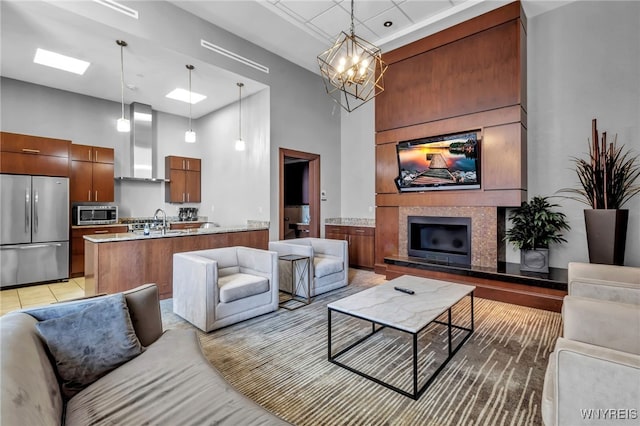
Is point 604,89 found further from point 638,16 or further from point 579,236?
point 579,236

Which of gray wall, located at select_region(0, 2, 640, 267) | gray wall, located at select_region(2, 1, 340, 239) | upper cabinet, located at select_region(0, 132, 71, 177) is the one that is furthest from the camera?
upper cabinet, located at select_region(0, 132, 71, 177)

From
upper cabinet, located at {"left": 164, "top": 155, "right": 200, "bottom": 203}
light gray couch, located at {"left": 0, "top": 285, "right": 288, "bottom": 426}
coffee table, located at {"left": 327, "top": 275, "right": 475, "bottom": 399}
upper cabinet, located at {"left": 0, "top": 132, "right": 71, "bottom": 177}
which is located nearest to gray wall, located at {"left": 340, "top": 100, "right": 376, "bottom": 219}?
coffee table, located at {"left": 327, "top": 275, "right": 475, "bottom": 399}

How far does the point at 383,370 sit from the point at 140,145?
6614 millimetres

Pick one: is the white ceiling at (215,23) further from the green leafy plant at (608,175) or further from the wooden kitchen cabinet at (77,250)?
the wooden kitchen cabinet at (77,250)

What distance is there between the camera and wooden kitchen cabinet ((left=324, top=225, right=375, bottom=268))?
19.1 ft

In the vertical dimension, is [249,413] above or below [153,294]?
below

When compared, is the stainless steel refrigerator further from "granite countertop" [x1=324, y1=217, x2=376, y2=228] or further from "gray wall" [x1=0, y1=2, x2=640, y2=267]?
"granite countertop" [x1=324, y1=217, x2=376, y2=228]

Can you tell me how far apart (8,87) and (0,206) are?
2224 mm

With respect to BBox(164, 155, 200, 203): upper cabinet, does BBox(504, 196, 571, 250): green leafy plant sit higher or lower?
lower

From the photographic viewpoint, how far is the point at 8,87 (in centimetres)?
504

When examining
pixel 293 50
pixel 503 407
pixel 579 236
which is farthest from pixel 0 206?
pixel 579 236

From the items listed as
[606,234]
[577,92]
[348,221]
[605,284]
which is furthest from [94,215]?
[577,92]

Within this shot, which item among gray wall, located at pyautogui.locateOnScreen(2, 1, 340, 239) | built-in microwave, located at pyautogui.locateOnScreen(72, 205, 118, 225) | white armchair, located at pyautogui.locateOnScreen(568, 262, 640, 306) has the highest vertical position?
gray wall, located at pyautogui.locateOnScreen(2, 1, 340, 239)

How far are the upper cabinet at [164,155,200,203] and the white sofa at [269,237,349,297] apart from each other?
3.56m
